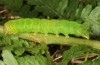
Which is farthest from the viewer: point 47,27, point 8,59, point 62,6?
point 62,6

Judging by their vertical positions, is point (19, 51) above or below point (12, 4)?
below

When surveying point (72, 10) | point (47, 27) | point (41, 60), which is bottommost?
point (41, 60)

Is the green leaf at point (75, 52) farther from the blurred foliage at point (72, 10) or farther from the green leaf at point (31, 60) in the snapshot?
the blurred foliage at point (72, 10)

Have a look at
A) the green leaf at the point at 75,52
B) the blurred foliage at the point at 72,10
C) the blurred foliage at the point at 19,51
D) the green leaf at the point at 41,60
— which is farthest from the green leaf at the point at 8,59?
the blurred foliage at the point at 72,10

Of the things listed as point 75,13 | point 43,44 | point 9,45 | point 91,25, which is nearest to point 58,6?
point 75,13

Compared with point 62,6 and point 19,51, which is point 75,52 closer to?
point 19,51

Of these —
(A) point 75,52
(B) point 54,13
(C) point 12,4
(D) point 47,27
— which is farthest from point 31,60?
(C) point 12,4

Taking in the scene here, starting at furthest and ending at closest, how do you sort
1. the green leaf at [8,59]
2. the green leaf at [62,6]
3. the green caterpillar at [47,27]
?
1. the green leaf at [62,6]
2. the green caterpillar at [47,27]
3. the green leaf at [8,59]

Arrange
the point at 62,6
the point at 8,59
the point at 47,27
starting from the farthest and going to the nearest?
the point at 62,6
the point at 47,27
the point at 8,59
